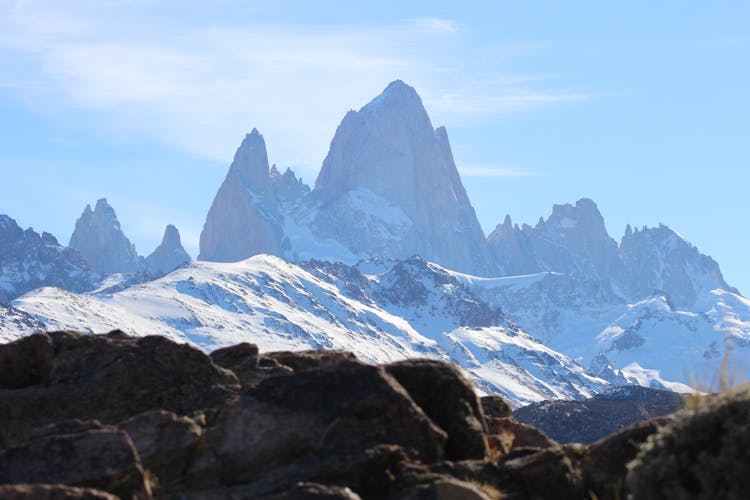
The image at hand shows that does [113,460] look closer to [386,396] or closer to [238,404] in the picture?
[238,404]

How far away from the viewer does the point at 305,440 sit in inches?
644

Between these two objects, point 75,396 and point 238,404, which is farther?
point 75,396

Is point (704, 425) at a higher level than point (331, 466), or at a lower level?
higher

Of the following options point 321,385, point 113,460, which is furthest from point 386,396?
point 113,460

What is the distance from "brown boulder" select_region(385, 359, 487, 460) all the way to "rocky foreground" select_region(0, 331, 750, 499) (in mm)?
20

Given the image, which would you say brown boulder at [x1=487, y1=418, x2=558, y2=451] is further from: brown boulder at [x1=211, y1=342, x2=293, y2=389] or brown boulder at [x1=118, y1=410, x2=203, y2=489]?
brown boulder at [x1=118, y1=410, x2=203, y2=489]

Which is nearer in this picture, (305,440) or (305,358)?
(305,440)

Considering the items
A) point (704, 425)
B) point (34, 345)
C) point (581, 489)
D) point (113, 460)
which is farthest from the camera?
point (34, 345)

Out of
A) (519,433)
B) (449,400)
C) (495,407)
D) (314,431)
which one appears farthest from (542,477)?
(495,407)

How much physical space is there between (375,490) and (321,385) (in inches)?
85.3

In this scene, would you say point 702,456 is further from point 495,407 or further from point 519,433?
point 495,407

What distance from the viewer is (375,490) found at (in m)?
15.4

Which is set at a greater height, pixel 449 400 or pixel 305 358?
pixel 305 358

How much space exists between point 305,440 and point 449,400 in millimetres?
2284
